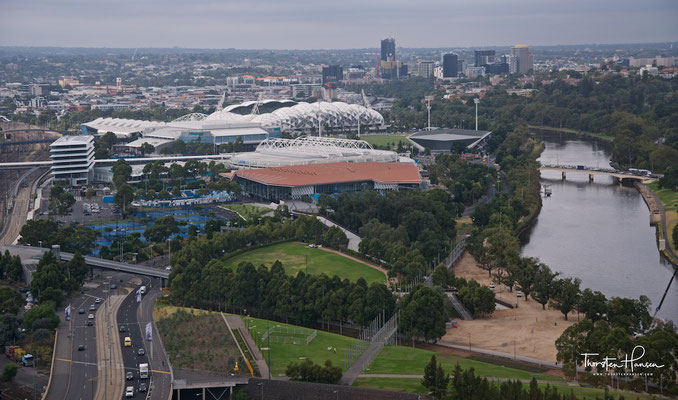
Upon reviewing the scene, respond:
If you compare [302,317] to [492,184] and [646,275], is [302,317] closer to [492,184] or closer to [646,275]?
[646,275]

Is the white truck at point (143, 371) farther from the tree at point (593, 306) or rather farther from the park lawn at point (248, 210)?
the park lawn at point (248, 210)

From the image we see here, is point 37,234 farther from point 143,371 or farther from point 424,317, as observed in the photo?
point 424,317

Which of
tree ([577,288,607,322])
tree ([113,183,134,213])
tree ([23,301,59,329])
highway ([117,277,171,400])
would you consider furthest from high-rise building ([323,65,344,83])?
tree ([23,301,59,329])

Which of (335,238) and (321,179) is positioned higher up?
(321,179)

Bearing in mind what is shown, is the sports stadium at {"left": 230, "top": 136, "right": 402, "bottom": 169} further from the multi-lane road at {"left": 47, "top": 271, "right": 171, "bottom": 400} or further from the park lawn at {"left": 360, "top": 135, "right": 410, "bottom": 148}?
the multi-lane road at {"left": 47, "top": 271, "right": 171, "bottom": 400}

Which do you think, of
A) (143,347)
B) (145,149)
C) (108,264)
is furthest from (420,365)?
(145,149)
